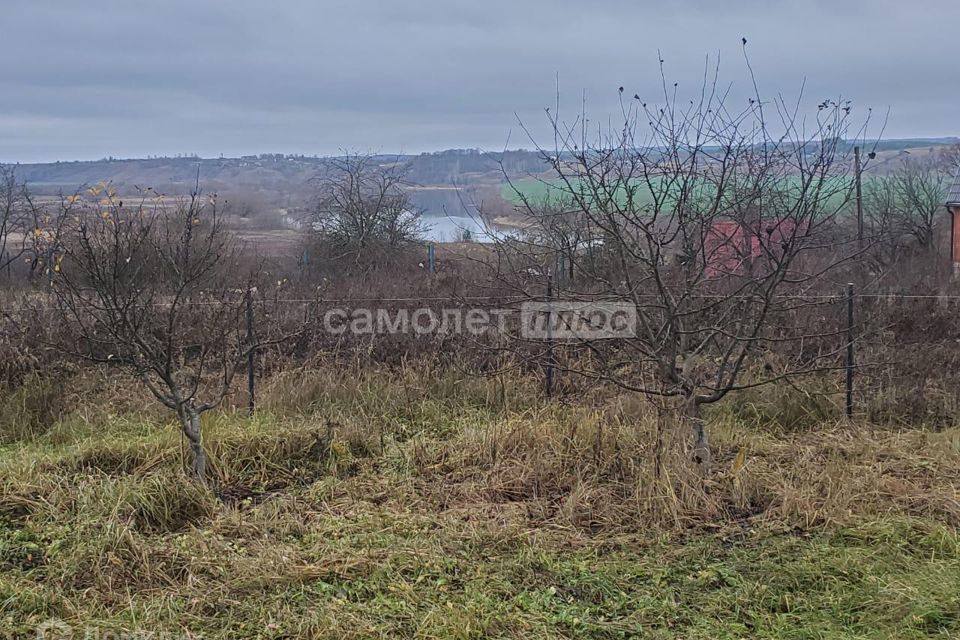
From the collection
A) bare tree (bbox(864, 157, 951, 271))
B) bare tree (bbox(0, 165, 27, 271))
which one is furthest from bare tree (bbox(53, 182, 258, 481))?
bare tree (bbox(864, 157, 951, 271))

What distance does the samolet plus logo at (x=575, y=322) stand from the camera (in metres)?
7.06

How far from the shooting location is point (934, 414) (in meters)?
6.39

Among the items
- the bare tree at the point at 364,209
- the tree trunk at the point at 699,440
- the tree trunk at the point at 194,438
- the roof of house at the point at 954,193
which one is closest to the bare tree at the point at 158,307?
the tree trunk at the point at 194,438

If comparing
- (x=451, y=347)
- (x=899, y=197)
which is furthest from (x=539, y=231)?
(x=899, y=197)

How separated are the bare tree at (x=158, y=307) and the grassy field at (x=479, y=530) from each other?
0.58 m

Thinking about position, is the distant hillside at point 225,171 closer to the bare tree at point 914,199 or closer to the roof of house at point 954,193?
the bare tree at point 914,199

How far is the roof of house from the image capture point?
2017 cm

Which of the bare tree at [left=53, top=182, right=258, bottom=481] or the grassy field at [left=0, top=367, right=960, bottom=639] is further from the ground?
the bare tree at [left=53, top=182, right=258, bottom=481]

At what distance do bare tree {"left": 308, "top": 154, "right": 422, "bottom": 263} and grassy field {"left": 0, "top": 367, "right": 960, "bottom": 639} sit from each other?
1223 centimetres

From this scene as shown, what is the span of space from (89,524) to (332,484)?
4.66ft

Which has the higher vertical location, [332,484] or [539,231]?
[539,231]

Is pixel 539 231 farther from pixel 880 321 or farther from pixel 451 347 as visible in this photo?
pixel 880 321

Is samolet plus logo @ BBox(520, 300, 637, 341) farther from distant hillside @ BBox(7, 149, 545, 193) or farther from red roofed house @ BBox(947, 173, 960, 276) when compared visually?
red roofed house @ BBox(947, 173, 960, 276)

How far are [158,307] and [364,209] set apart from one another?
10.6 metres
